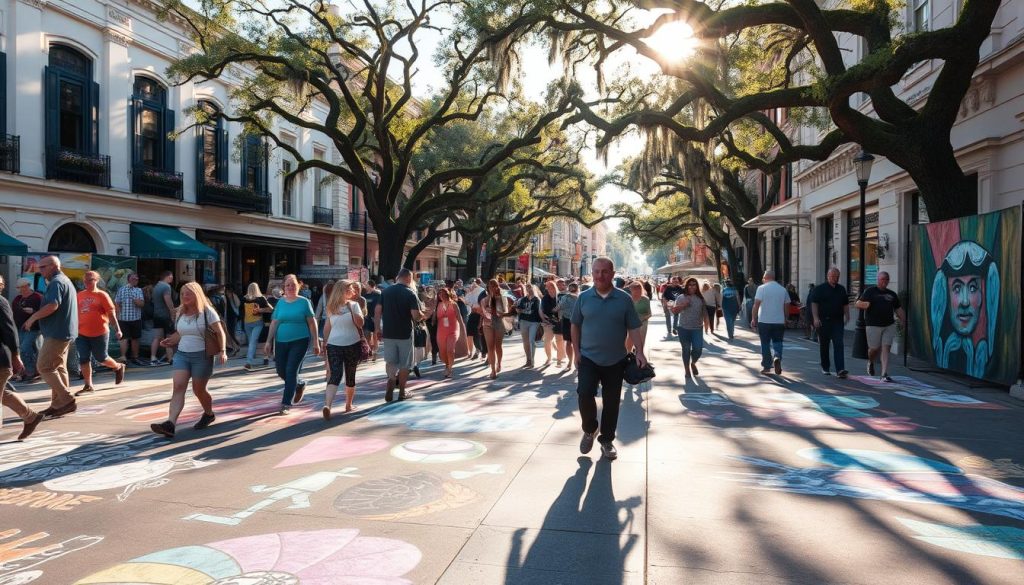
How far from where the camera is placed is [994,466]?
5.68 m

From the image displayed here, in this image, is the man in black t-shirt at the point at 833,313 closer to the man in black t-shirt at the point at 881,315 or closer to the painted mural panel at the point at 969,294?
the man in black t-shirt at the point at 881,315

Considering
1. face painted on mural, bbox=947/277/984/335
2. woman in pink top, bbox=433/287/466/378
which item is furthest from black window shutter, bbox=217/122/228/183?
face painted on mural, bbox=947/277/984/335

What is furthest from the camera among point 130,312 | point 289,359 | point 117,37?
point 117,37

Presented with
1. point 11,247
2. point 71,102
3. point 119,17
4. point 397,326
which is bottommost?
point 397,326

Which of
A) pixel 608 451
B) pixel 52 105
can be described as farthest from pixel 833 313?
pixel 52 105

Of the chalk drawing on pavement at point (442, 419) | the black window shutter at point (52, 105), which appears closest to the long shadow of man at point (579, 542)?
the chalk drawing on pavement at point (442, 419)

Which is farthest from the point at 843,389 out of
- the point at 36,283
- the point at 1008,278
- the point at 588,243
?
the point at 588,243

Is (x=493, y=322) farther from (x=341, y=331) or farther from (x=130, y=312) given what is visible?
(x=130, y=312)

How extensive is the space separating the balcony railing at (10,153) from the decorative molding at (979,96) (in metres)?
22.4

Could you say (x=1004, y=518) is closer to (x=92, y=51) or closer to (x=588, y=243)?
(x=92, y=51)

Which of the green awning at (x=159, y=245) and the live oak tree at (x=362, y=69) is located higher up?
the live oak tree at (x=362, y=69)

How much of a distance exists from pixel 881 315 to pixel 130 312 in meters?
13.4

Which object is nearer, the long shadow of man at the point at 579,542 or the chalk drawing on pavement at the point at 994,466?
the long shadow of man at the point at 579,542

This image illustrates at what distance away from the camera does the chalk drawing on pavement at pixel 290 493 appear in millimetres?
4375
